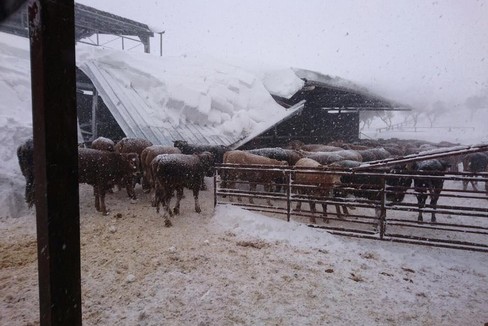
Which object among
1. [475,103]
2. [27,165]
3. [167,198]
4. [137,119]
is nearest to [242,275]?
[167,198]

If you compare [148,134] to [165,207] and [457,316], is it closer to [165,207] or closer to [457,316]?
[165,207]

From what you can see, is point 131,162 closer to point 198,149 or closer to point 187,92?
point 198,149

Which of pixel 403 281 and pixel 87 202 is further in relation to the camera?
pixel 87 202

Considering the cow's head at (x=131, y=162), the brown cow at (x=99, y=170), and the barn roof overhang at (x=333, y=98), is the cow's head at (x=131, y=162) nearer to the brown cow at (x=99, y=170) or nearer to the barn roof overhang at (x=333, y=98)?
the brown cow at (x=99, y=170)

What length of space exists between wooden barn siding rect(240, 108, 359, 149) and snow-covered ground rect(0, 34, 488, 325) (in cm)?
960

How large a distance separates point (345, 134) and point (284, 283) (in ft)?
79.1

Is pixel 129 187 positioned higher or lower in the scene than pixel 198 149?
lower

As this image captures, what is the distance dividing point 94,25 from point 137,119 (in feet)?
41.3

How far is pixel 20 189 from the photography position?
7.75 meters

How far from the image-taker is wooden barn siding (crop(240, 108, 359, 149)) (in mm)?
18391

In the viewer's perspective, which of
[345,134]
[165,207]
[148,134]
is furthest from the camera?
[345,134]

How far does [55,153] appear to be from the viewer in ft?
4.92

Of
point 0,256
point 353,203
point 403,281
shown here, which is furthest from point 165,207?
point 403,281

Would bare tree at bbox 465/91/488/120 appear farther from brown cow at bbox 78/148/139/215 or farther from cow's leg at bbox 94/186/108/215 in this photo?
cow's leg at bbox 94/186/108/215
